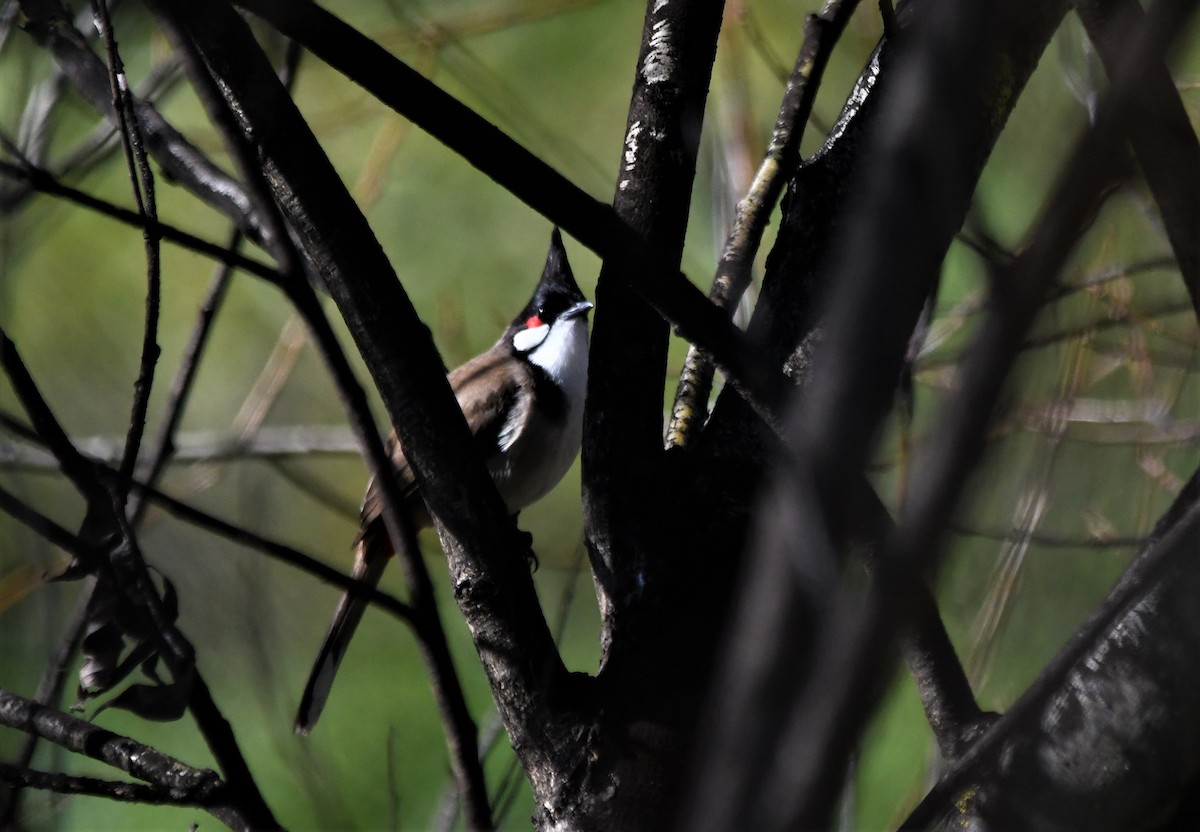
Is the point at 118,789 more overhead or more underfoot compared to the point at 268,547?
more underfoot

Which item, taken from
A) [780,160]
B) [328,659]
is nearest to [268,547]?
[780,160]

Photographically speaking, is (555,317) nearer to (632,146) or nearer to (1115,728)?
(632,146)

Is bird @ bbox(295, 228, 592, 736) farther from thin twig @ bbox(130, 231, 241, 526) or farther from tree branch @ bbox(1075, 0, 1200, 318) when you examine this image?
tree branch @ bbox(1075, 0, 1200, 318)

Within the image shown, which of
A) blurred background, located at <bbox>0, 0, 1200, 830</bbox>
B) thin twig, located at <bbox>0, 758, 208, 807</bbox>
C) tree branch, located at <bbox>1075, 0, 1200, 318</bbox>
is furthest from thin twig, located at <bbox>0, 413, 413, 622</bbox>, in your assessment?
tree branch, located at <bbox>1075, 0, 1200, 318</bbox>

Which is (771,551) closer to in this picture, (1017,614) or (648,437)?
(648,437)

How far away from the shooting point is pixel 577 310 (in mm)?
3156

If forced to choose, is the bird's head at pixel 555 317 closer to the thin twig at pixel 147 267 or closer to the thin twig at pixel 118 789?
the thin twig at pixel 147 267

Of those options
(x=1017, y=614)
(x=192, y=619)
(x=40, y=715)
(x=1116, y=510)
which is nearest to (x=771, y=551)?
(x=40, y=715)

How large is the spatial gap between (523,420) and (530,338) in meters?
0.38

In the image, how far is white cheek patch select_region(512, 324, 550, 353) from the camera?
3.28 m

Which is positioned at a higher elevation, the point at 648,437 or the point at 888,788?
the point at 888,788

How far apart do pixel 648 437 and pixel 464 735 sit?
0.44m

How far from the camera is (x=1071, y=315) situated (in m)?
2.38

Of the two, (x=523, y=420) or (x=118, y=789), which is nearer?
(x=118, y=789)
